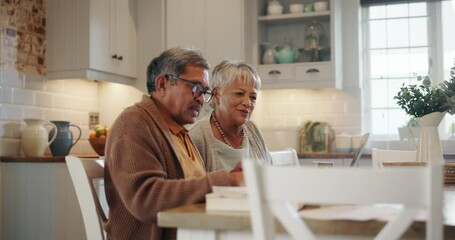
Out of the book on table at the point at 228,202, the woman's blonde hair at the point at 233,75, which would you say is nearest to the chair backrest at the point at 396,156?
the woman's blonde hair at the point at 233,75

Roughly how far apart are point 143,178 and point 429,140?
127cm

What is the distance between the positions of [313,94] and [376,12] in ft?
3.07

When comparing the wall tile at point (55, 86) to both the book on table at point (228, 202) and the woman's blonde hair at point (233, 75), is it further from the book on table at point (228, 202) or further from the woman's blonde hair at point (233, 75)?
the book on table at point (228, 202)

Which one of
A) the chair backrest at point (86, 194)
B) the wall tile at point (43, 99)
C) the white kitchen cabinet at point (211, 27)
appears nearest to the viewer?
the chair backrest at point (86, 194)

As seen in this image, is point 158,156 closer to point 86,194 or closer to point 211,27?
point 86,194

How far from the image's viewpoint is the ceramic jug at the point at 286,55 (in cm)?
456

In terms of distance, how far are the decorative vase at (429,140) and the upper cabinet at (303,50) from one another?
2199 millimetres

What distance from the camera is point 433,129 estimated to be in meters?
2.21

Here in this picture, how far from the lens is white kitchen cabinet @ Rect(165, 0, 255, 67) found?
4.43m

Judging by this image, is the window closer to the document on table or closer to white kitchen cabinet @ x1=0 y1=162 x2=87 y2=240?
white kitchen cabinet @ x1=0 y1=162 x2=87 y2=240

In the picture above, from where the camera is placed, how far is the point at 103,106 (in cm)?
459

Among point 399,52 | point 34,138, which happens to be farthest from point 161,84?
point 399,52

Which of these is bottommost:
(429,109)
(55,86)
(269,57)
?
(429,109)

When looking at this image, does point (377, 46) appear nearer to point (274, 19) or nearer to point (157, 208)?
point (274, 19)
